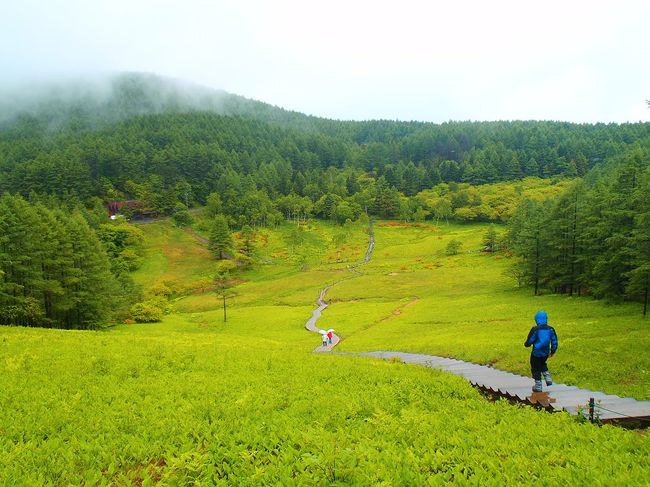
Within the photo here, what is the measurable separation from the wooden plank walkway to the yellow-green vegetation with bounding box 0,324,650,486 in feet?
4.03

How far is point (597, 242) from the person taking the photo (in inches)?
1881

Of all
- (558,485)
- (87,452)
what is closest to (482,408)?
(558,485)

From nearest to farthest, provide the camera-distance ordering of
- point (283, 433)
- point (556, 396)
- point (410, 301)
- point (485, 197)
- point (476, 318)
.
→ point (283, 433) → point (556, 396) → point (476, 318) → point (410, 301) → point (485, 197)

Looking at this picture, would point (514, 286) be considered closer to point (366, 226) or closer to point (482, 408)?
point (482, 408)

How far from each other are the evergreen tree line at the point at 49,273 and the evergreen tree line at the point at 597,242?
59341mm

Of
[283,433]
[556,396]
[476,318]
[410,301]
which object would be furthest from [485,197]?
[283,433]

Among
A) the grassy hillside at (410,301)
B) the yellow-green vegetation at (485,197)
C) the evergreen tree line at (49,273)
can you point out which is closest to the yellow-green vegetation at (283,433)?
the grassy hillside at (410,301)

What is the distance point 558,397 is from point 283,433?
940cm

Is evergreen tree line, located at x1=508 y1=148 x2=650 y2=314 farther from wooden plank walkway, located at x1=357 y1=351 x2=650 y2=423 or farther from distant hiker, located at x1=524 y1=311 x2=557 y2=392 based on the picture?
distant hiker, located at x1=524 y1=311 x2=557 y2=392

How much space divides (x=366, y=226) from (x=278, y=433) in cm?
13905

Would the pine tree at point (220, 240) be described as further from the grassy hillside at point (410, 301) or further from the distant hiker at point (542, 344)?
the distant hiker at point (542, 344)

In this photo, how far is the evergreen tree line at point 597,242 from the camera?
38.0 metres

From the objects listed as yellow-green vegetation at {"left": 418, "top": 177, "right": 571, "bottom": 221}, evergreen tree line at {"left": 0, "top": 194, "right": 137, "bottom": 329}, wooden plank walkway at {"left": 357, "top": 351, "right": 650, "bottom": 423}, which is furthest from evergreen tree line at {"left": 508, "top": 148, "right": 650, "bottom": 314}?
yellow-green vegetation at {"left": 418, "top": 177, "right": 571, "bottom": 221}

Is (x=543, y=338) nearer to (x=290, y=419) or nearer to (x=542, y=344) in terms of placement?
(x=542, y=344)
